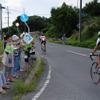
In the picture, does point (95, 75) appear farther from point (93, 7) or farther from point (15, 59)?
point (93, 7)

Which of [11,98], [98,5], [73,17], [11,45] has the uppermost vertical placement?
[98,5]

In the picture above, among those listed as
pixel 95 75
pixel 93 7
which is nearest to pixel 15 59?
pixel 95 75

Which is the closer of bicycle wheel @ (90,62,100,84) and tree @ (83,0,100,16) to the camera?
bicycle wheel @ (90,62,100,84)

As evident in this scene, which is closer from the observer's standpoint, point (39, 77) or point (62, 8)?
point (39, 77)

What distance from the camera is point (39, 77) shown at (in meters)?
8.34

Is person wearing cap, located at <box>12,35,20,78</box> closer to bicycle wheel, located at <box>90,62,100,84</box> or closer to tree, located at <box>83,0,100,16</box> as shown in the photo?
bicycle wheel, located at <box>90,62,100,84</box>

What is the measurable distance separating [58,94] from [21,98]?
1.10m

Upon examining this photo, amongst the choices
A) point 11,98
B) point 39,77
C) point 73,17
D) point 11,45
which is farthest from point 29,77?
point 73,17

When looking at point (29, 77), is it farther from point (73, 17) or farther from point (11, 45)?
point (73, 17)

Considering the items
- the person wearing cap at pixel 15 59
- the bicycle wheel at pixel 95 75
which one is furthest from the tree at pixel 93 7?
the bicycle wheel at pixel 95 75

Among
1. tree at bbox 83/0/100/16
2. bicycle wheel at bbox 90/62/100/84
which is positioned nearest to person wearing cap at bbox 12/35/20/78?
bicycle wheel at bbox 90/62/100/84

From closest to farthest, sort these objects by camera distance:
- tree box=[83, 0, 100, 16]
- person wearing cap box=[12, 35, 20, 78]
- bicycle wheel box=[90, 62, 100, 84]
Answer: bicycle wheel box=[90, 62, 100, 84], person wearing cap box=[12, 35, 20, 78], tree box=[83, 0, 100, 16]

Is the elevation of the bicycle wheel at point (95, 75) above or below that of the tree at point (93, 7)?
below

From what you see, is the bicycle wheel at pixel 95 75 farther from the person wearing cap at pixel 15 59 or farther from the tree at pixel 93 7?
the tree at pixel 93 7
